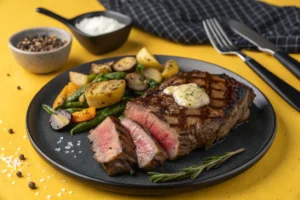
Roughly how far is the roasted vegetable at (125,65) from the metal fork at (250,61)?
1063 millimetres

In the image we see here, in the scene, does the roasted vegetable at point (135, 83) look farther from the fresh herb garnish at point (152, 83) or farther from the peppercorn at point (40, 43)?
the peppercorn at point (40, 43)

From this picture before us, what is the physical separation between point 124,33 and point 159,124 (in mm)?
1746

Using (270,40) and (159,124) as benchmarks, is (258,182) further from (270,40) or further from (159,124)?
(270,40)

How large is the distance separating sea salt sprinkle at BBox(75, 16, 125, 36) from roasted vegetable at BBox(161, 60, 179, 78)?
890 mm

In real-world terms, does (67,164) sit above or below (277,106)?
above

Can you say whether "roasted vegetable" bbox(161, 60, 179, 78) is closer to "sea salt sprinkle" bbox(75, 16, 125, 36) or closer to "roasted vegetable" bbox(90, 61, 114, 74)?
"roasted vegetable" bbox(90, 61, 114, 74)

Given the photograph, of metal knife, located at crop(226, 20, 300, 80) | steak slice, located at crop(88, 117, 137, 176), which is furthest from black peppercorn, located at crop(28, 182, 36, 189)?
metal knife, located at crop(226, 20, 300, 80)

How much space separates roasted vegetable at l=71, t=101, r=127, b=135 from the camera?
10.2 feet

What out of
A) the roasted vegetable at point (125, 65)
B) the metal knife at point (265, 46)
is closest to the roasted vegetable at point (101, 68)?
the roasted vegetable at point (125, 65)

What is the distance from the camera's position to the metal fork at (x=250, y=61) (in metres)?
3.53

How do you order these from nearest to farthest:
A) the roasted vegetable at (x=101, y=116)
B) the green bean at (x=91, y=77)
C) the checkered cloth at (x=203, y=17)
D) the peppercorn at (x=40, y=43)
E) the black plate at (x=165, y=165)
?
the black plate at (x=165, y=165) → the roasted vegetable at (x=101, y=116) → the green bean at (x=91, y=77) → the peppercorn at (x=40, y=43) → the checkered cloth at (x=203, y=17)

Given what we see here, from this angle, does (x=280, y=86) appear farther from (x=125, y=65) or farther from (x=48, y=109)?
(x=48, y=109)

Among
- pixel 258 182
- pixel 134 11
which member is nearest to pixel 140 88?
pixel 258 182

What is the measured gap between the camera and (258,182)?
2781 mm
